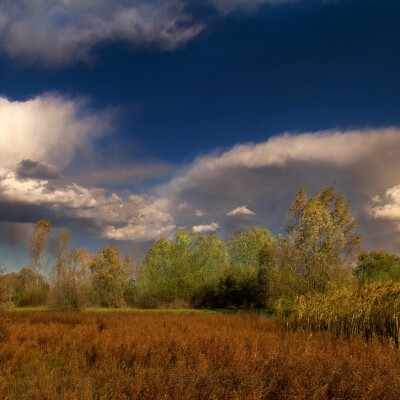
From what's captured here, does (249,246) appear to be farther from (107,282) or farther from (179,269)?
(107,282)

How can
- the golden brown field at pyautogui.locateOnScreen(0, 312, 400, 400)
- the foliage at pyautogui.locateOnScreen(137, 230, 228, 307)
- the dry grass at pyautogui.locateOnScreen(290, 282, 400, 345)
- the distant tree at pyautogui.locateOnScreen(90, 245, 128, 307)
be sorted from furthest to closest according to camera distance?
the distant tree at pyautogui.locateOnScreen(90, 245, 128, 307)
the foliage at pyautogui.locateOnScreen(137, 230, 228, 307)
the dry grass at pyautogui.locateOnScreen(290, 282, 400, 345)
the golden brown field at pyautogui.locateOnScreen(0, 312, 400, 400)

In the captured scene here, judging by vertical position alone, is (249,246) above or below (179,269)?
above

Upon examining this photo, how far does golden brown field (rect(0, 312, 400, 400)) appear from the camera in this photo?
578 centimetres

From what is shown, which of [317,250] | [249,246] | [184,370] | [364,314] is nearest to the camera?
[184,370]

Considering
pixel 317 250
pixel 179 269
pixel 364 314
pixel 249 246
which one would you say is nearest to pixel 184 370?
pixel 364 314

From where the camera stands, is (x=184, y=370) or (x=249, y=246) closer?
(x=184, y=370)

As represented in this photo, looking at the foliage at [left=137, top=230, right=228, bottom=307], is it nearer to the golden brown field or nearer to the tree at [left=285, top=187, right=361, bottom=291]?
the tree at [left=285, top=187, right=361, bottom=291]

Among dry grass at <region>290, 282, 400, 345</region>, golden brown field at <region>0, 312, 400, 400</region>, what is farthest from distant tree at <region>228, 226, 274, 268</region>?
golden brown field at <region>0, 312, 400, 400</region>

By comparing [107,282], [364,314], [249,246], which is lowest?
[107,282]

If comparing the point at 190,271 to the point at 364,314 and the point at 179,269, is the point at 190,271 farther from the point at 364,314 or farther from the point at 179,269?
the point at 364,314

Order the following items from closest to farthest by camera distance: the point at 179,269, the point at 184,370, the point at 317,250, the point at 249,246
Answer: the point at 184,370
the point at 317,250
the point at 179,269
the point at 249,246

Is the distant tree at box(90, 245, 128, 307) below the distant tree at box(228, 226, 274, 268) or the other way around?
below

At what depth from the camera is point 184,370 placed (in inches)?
283

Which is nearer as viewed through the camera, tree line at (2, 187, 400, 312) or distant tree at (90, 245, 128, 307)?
tree line at (2, 187, 400, 312)
